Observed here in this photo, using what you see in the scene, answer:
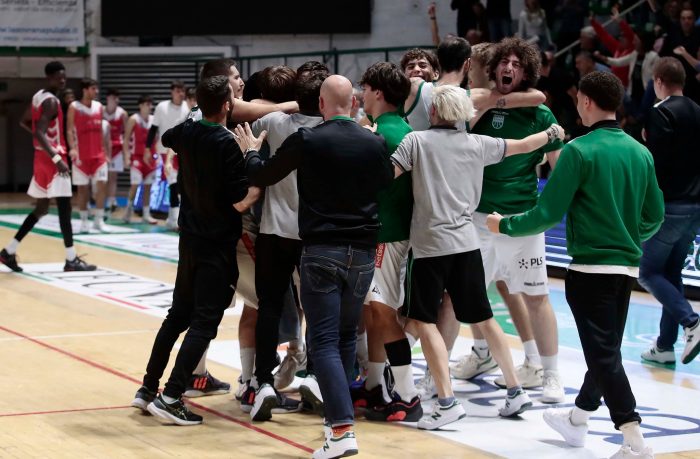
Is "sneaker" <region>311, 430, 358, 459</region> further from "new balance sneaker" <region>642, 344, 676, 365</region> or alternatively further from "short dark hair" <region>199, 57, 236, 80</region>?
"new balance sneaker" <region>642, 344, 676, 365</region>

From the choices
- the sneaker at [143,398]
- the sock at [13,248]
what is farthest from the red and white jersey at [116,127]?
the sneaker at [143,398]

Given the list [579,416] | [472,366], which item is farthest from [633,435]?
[472,366]

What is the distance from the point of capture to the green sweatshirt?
5660mm

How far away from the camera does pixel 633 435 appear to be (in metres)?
5.63

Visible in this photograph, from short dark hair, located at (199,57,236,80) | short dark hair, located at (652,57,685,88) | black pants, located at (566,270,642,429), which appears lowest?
black pants, located at (566,270,642,429)

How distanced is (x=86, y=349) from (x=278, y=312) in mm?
2480

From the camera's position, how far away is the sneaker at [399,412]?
21.8 ft

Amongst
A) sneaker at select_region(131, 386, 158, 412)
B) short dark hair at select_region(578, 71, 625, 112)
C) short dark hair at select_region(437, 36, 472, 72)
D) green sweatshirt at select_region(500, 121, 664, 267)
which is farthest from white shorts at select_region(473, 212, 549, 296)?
sneaker at select_region(131, 386, 158, 412)

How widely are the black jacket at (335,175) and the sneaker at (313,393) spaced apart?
1104 millimetres

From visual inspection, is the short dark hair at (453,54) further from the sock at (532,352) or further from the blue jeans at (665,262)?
the blue jeans at (665,262)

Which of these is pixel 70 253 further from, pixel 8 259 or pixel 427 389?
pixel 427 389

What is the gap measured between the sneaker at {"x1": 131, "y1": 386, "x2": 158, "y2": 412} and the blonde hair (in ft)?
7.29

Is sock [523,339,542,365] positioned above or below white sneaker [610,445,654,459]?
above

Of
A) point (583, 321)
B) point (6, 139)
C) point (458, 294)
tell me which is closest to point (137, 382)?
point (458, 294)
